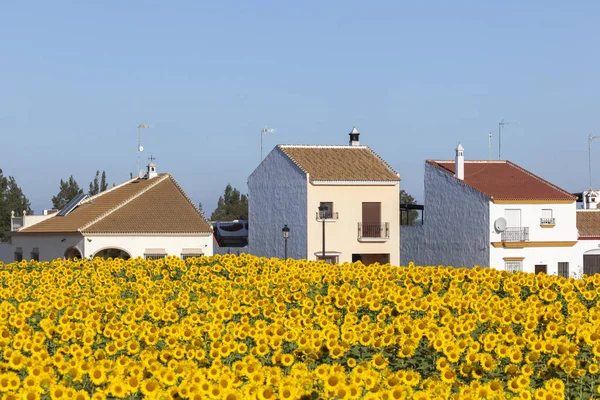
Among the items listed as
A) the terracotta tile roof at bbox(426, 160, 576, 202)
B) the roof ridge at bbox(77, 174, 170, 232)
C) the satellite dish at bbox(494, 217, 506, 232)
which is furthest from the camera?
the terracotta tile roof at bbox(426, 160, 576, 202)

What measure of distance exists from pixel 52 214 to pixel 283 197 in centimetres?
1369

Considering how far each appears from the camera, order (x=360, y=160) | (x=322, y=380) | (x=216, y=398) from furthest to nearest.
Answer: (x=360, y=160) → (x=322, y=380) → (x=216, y=398)

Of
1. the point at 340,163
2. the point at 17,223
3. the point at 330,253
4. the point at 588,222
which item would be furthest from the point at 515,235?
the point at 17,223

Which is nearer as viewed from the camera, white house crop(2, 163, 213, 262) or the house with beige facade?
white house crop(2, 163, 213, 262)

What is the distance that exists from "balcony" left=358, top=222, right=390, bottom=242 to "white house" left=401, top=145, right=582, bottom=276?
113 inches

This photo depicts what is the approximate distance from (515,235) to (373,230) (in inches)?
296

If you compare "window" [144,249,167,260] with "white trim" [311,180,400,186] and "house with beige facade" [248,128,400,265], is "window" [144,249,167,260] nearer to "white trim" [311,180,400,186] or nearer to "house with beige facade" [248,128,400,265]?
"house with beige facade" [248,128,400,265]

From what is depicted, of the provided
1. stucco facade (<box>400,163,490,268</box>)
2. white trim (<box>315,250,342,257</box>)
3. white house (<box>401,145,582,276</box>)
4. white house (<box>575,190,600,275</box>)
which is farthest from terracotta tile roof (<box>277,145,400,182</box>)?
white house (<box>575,190,600,275</box>)

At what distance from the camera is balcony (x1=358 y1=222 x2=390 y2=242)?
5191 cm

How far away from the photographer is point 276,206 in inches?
2089

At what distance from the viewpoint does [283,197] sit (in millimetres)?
52531

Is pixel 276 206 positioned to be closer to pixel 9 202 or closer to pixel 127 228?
pixel 127 228

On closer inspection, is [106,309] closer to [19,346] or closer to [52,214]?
[19,346]

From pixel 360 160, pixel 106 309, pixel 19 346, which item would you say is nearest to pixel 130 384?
pixel 19 346
